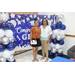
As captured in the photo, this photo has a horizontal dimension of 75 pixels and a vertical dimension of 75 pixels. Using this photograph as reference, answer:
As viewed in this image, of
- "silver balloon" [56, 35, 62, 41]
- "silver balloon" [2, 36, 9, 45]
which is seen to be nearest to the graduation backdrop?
"silver balloon" [2, 36, 9, 45]

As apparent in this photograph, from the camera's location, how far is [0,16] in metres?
2.27

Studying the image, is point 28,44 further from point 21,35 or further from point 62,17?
point 62,17

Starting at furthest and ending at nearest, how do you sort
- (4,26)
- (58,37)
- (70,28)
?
1. (70,28)
2. (58,37)
3. (4,26)

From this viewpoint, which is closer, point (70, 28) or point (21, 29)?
point (21, 29)

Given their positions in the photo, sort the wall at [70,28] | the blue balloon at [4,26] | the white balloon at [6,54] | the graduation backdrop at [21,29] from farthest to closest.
A: the wall at [70,28]
the graduation backdrop at [21,29]
the white balloon at [6,54]
the blue balloon at [4,26]

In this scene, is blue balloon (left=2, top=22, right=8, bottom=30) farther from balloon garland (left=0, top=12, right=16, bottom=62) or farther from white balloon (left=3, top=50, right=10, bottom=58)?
white balloon (left=3, top=50, right=10, bottom=58)

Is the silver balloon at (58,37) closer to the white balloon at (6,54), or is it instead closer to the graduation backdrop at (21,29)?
the graduation backdrop at (21,29)

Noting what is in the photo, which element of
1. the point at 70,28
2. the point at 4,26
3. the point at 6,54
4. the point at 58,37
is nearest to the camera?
the point at 4,26

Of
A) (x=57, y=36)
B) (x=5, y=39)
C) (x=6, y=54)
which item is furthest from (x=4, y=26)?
(x=57, y=36)

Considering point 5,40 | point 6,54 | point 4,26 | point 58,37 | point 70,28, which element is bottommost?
point 6,54

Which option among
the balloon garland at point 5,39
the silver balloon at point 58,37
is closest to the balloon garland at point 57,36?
the silver balloon at point 58,37

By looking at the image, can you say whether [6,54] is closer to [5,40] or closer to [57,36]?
[5,40]

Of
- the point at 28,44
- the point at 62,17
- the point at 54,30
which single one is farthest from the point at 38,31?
the point at 62,17

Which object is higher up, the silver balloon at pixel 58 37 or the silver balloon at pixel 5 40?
the silver balloon at pixel 5 40
